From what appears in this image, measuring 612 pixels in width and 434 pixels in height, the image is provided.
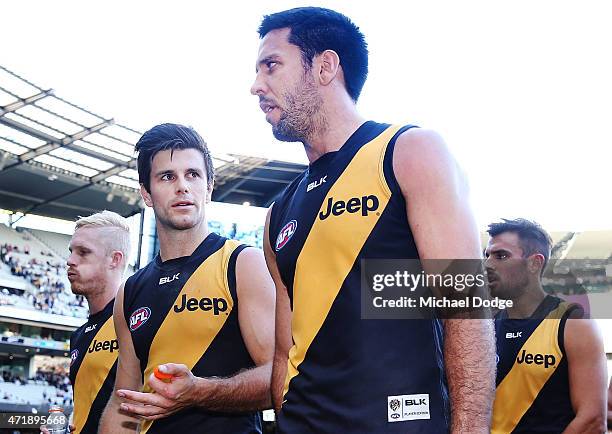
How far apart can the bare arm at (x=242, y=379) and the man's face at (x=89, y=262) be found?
251cm

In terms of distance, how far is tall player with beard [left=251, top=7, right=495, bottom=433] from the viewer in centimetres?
229

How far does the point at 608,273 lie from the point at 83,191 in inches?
931

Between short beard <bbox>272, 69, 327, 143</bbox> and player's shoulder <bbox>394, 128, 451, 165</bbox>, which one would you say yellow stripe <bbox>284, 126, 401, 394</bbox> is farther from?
short beard <bbox>272, 69, 327, 143</bbox>

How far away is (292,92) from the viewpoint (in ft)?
9.71

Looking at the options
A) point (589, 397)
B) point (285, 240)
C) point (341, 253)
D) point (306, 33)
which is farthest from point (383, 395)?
point (589, 397)

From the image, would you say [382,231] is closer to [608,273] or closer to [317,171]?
[317,171]

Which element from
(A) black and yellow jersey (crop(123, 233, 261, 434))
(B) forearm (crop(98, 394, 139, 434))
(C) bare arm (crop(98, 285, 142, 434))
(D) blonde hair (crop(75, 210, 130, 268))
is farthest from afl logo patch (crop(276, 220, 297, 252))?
(D) blonde hair (crop(75, 210, 130, 268))

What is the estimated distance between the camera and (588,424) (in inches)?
169

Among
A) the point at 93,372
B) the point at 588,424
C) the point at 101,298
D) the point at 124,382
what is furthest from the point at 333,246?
the point at 101,298

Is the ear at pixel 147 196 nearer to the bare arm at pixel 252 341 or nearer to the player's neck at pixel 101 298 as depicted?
the bare arm at pixel 252 341

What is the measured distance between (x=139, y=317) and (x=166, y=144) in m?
0.96

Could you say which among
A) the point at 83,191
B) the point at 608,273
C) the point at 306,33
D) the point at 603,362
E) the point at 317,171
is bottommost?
the point at 603,362

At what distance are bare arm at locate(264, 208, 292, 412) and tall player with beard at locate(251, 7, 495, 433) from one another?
0.14 meters

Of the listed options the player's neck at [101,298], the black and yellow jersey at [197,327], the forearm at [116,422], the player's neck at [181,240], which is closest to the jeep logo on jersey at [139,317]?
the black and yellow jersey at [197,327]
